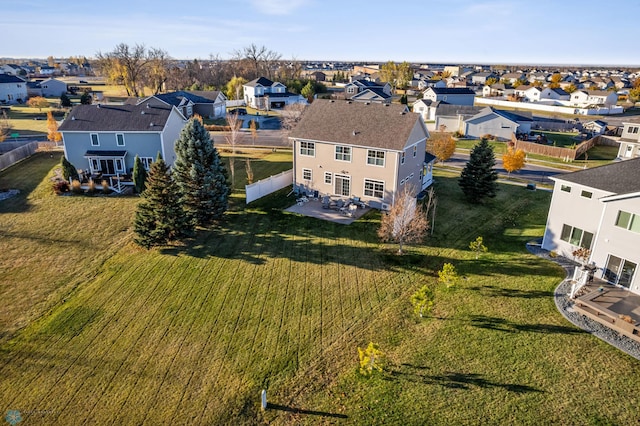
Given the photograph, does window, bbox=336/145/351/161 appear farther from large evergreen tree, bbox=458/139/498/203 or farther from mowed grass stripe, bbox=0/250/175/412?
mowed grass stripe, bbox=0/250/175/412

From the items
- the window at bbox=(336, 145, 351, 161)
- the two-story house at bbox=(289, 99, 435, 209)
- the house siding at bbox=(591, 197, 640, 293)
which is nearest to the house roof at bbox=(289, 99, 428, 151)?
the two-story house at bbox=(289, 99, 435, 209)

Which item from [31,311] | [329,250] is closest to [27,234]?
[31,311]

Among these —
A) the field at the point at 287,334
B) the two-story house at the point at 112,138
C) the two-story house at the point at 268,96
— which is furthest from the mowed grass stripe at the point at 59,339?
the two-story house at the point at 268,96

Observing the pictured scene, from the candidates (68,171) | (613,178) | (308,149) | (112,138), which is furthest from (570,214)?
(68,171)

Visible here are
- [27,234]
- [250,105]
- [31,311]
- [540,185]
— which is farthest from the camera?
[250,105]

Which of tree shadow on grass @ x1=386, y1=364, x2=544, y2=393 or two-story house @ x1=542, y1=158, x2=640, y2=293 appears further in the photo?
two-story house @ x1=542, y1=158, x2=640, y2=293

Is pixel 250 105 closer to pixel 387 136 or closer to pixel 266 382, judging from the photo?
pixel 387 136

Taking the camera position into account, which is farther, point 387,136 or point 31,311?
point 387,136
